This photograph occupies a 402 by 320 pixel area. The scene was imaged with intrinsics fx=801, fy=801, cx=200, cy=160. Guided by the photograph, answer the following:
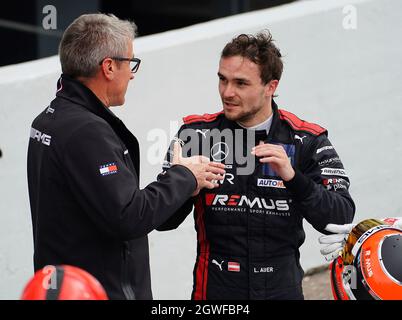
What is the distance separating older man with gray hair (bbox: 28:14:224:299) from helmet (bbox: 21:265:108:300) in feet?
2.18

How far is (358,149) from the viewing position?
587 centimetres

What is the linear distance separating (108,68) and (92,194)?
0.53 metres

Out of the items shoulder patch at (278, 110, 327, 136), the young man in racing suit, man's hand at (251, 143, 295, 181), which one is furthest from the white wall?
man's hand at (251, 143, 295, 181)

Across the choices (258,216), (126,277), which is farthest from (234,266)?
(126,277)

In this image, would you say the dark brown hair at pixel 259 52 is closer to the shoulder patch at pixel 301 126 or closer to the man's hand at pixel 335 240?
the shoulder patch at pixel 301 126

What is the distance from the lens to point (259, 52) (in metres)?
3.59

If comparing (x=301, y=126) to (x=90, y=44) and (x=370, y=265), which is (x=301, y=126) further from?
(x=90, y=44)

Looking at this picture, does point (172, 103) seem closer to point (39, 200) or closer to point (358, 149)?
point (358, 149)

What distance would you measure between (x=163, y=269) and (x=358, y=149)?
1752mm

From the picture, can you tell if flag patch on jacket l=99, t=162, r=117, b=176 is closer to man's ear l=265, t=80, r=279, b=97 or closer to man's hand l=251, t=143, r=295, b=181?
man's hand l=251, t=143, r=295, b=181

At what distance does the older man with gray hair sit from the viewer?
2836 millimetres

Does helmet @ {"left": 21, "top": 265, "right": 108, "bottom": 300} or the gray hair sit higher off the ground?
the gray hair

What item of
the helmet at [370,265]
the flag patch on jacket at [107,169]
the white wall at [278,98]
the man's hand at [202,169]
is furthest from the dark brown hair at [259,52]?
the white wall at [278,98]
